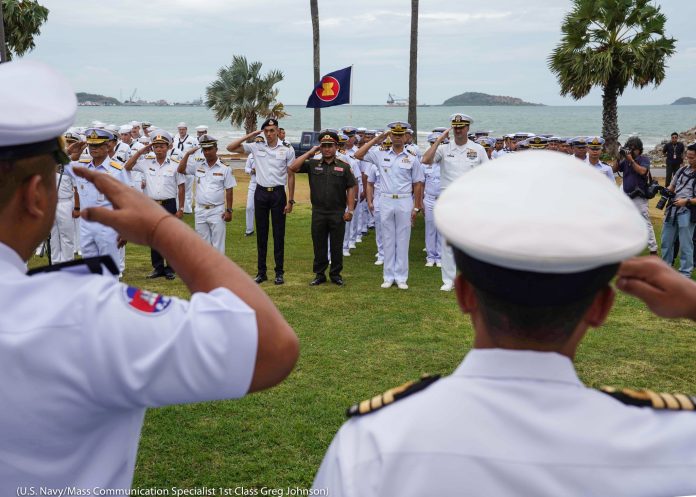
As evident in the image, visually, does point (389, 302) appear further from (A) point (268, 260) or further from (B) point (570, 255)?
(B) point (570, 255)

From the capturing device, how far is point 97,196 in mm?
8250

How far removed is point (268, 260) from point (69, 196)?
3373 millimetres

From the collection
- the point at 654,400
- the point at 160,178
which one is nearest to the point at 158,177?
the point at 160,178

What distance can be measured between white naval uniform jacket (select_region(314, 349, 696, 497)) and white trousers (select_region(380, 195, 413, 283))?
28.4 ft

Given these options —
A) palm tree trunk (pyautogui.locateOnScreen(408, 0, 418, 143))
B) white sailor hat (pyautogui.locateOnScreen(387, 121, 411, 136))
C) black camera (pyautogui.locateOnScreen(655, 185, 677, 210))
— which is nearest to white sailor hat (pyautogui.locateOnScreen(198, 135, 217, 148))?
white sailor hat (pyautogui.locateOnScreen(387, 121, 411, 136))

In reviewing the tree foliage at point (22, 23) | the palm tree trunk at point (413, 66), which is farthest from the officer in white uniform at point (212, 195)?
the tree foliage at point (22, 23)

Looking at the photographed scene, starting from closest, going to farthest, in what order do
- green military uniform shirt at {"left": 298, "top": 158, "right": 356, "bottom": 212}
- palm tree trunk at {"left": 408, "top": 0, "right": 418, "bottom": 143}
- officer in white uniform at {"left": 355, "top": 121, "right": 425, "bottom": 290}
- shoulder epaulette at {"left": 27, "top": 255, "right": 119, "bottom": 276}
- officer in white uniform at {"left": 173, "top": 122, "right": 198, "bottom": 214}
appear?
1. shoulder epaulette at {"left": 27, "top": 255, "right": 119, "bottom": 276}
2. officer in white uniform at {"left": 355, "top": 121, "right": 425, "bottom": 290}
3. green military uniform shirt at {"left": 298, "top": 158, "right": 356, "bottom": 212}
4. officer in white uniform at {"left": 173, "top": 122, "right": 198, "bottom": 214}
5. palm tree trunk at {"left": 408, "top": 0, "right": 418, "bottom": 143}

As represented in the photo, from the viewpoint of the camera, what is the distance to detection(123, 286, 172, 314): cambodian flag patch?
120 cm

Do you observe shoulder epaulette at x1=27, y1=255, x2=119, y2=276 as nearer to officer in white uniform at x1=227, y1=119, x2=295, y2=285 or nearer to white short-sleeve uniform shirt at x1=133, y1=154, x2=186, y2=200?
officer in white uniform at x1=227, y1=119, x2=295, y2=285

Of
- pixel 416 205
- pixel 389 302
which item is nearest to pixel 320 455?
pixel 389 302

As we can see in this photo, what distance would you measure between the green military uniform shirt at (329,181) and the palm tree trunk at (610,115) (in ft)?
57.4

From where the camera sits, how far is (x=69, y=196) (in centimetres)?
1023

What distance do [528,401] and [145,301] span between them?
2.26 ft

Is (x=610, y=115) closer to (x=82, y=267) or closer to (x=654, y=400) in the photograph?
(x=654, y=400)
